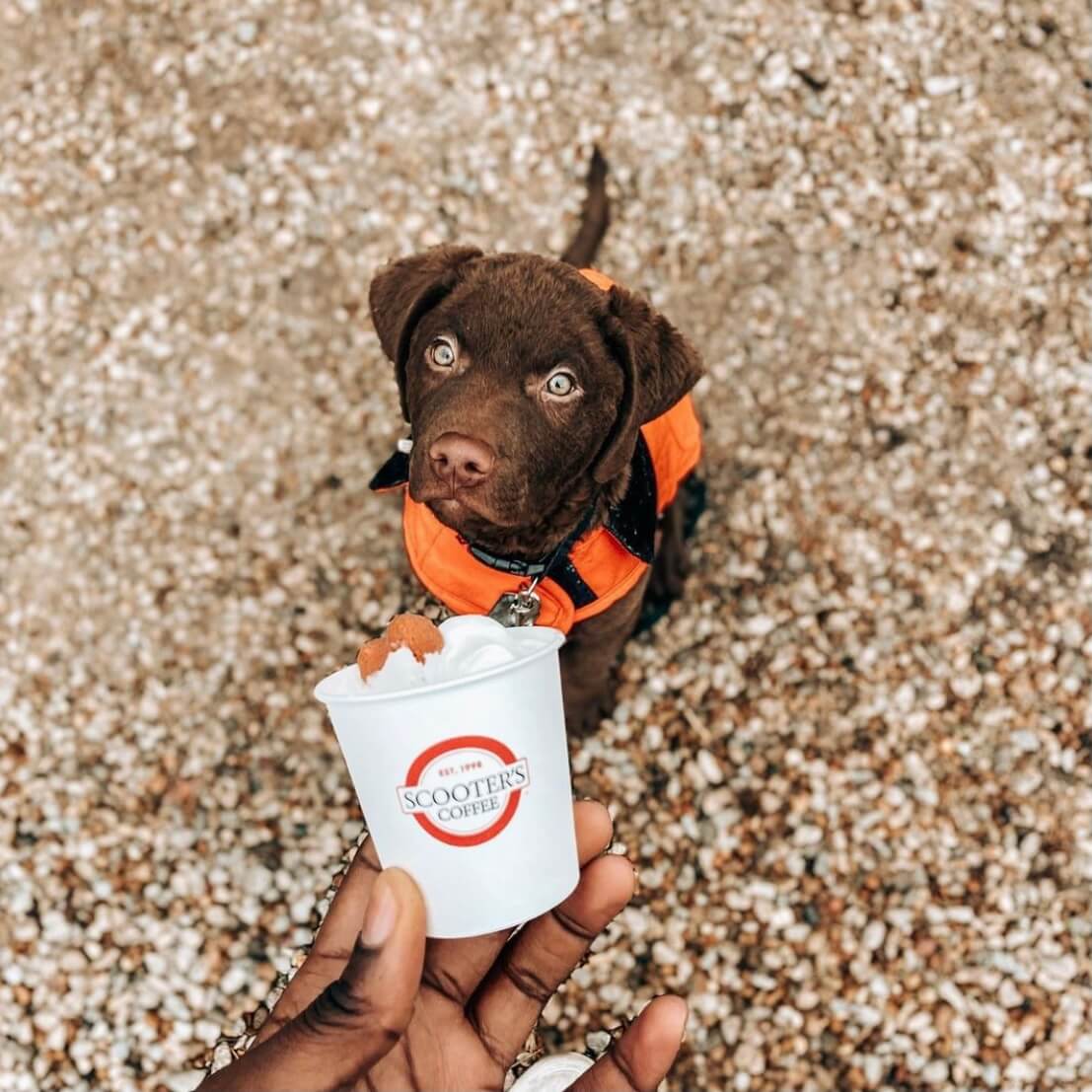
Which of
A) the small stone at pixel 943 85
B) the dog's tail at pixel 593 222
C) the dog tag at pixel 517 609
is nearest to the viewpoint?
the dog tag at pixel 517 609

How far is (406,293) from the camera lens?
3.12 metres

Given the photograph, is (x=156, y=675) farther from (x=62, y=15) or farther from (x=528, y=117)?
(x=62, y=15)

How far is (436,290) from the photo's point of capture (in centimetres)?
310

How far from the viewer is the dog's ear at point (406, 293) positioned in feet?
10.1

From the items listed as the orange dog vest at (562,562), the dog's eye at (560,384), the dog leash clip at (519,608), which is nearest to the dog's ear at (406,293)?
the orange dog vest at (562,562)

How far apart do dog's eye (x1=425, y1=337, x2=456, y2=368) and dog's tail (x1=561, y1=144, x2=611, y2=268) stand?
168 cm

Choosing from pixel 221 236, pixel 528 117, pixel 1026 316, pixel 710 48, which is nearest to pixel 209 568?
pixel 221 236

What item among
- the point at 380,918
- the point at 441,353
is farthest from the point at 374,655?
the point at 441,353

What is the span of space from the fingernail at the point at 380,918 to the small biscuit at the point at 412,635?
0.53 m

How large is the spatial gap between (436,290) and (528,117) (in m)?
2.49

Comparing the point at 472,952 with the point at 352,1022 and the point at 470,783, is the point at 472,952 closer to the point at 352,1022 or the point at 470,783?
the point at 352,1022

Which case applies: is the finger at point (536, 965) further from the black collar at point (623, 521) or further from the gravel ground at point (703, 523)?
the gravel ground at point (703, 523)

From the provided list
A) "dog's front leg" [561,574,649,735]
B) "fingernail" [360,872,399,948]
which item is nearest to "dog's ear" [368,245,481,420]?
"dog's front leg" [561,574,649,735]

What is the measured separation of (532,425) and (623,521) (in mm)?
562
